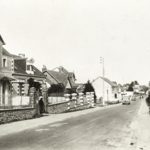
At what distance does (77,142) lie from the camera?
1425 cm

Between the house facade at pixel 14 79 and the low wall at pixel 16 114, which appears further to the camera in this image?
the house facade at pixel 14 79

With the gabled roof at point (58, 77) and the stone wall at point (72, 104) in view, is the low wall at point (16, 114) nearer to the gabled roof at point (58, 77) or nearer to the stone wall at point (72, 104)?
the stone wall at point (72, 104)

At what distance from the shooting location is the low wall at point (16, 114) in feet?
80.0

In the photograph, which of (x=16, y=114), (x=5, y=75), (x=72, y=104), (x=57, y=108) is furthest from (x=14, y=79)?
(x=16, y=114)

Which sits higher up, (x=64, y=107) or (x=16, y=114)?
(x=16, y=114)

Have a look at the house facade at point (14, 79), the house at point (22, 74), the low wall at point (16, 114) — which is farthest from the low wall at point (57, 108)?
the house at point (22, 74)

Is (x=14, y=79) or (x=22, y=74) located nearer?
(x=14, y=79)

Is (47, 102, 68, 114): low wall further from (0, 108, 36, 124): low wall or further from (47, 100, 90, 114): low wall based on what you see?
(0, 108, 36, 124): low wall

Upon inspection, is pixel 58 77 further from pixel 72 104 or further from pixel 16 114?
pixel 16 114

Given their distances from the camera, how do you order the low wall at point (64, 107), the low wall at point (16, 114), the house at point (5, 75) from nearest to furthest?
the low wall at point (16, 114)
the house at point (5, 75)
the low wall at point (64, 107)

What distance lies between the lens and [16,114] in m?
26.5

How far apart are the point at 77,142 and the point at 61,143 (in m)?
0.74

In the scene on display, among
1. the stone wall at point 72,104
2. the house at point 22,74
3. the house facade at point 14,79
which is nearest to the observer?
the house facade at point 14,79

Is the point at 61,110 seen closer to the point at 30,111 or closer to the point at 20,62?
the point at 30,111
